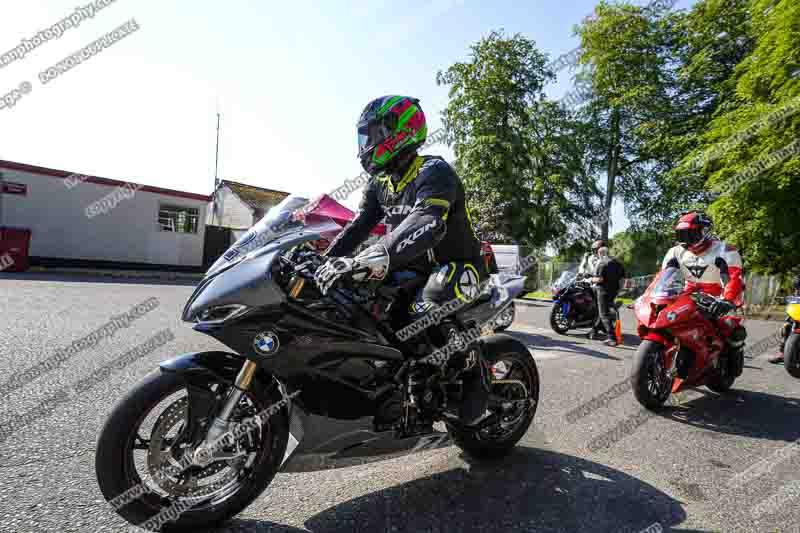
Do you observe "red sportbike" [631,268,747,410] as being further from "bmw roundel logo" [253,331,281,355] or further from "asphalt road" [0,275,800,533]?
"bmw roundel logo" [253,331,281,355]

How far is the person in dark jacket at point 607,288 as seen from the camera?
27.1ft

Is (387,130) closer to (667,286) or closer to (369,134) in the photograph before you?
(369,134)

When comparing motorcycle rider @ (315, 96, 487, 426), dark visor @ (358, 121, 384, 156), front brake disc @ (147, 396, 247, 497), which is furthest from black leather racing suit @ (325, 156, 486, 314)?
front brake disc @ (147, 396, 247, 497)

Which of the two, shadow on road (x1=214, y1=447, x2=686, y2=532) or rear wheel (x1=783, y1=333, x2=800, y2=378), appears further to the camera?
rear wheel (x1=783, y1=333, x2=800, y2=378)

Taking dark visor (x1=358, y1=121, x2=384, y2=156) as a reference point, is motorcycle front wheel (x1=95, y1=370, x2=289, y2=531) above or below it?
below

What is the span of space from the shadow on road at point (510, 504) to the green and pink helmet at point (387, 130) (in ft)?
5.99

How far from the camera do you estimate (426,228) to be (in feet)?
7.57

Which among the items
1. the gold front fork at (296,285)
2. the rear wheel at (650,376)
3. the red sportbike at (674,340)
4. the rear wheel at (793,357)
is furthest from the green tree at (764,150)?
the gold front fork at (296,285)

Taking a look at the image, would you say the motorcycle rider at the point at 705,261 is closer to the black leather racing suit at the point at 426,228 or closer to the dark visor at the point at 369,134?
the black leather racing suit at the point at 426,228

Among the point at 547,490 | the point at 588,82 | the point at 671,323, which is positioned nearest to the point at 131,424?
the point at 547,490

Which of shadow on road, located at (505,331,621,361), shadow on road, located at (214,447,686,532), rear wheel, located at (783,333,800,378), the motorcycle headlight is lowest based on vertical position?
shadow on road, located at (505,331,621,361)

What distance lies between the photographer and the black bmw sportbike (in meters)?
1.90

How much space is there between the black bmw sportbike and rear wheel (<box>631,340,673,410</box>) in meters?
2.48

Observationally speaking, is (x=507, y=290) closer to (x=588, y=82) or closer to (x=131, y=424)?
(x=131, y=424)
